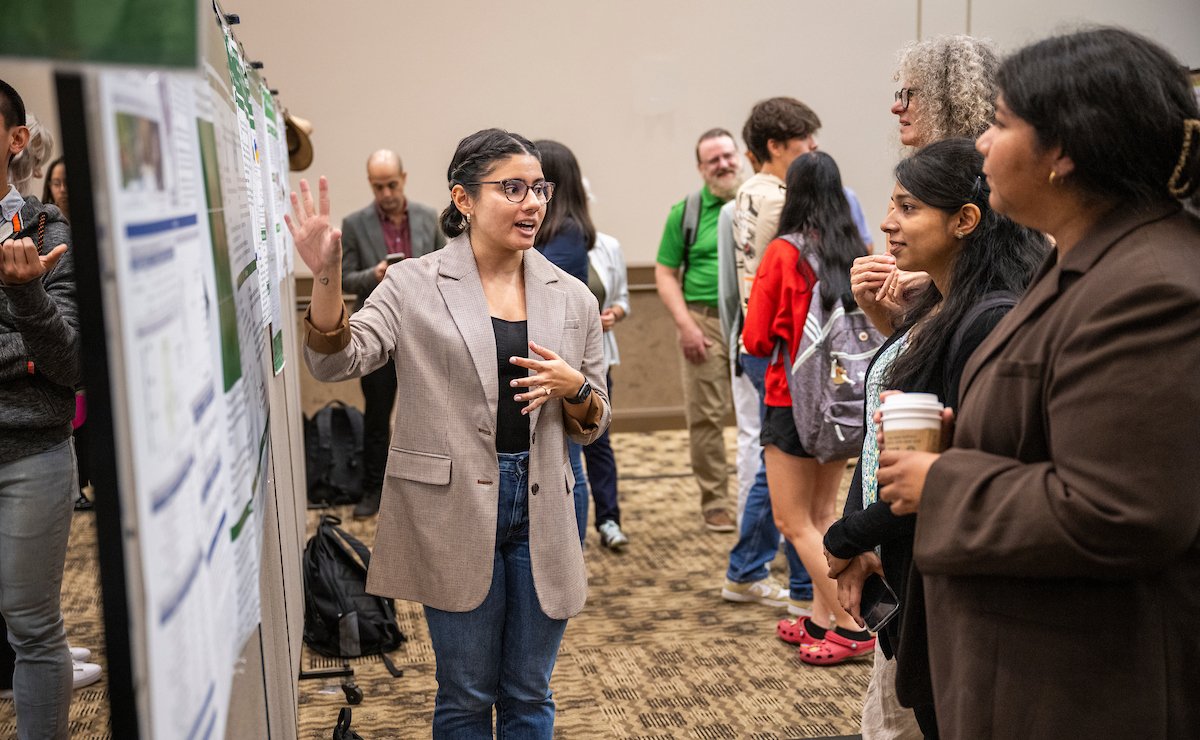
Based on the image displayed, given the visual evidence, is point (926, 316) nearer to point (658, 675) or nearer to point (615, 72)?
point (658, 675)

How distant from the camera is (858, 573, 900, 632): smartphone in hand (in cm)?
198

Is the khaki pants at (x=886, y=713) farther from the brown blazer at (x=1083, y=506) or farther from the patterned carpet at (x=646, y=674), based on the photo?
the patterned carpet at (x=646, y=674)

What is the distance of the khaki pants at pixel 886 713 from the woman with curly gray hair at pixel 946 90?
1.25 meters

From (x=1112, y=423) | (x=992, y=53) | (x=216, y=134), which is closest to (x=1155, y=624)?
(x=1112, y=423)

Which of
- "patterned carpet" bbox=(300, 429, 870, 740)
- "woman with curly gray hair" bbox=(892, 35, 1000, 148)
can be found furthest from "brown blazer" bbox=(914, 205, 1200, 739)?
"patterned carpet" bbox=(300, 429, 870, 740)

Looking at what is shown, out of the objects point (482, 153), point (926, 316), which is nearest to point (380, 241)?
point (482, 153)

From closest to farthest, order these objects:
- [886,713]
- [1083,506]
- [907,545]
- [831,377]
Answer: [1083,506], [907,545], [886,713], [831,377]

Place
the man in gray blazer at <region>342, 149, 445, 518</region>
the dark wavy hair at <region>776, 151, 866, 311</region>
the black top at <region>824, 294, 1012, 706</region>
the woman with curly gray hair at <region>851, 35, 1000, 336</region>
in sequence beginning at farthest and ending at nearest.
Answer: the man in gray blazer at <region>342, 149, 445, 518</region> → the dark wavy hair at <region>776, 151, 866, 311</region> → the woman with curly gray hair at <region>851, 35, 1000, 336</region> → the black top at <region>824, 294, 1012, 706</region>

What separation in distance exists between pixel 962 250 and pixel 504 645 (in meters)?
1.24

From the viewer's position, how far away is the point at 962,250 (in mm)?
1995

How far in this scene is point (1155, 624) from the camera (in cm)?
136

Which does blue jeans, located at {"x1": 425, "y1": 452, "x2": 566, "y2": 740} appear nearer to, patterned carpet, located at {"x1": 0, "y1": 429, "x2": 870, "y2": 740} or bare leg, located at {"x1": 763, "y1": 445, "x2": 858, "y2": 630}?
patterned carpet, located at {"x1": 0, "y1": 429, "x2": 870, "y2": 740}

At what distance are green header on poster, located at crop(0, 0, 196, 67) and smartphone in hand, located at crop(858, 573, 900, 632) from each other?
1.56 meters

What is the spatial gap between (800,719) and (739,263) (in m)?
1.82
